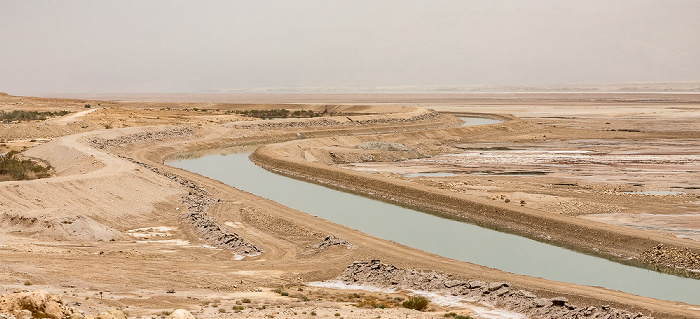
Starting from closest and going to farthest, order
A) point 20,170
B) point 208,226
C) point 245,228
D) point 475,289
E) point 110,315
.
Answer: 1. point 110,315
2. point 475,289
3. point 208,226
4. point 245,228
5. point 20,170

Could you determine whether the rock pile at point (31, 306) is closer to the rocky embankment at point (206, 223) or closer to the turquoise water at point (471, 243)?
the rocky embankment at point (206, 223)

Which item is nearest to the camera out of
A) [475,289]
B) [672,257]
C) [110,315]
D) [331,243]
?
[110,315]

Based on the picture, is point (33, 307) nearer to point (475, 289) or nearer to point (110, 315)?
point (110, 315)

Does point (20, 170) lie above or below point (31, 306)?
below

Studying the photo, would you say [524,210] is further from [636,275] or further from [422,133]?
[422,133]

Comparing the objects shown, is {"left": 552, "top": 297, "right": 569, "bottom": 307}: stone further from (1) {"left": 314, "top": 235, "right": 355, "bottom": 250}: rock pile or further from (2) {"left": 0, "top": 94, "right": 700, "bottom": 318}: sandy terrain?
(1) {"left": 314, "top": 235, "right": 355, "bottom": 250}: rock pile

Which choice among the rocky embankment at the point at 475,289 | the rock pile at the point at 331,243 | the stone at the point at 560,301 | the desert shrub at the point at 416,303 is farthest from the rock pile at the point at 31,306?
the rock pile at the point at 331,243

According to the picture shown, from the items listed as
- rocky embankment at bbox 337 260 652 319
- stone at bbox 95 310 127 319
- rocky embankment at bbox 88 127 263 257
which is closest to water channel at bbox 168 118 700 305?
rocky embankment at bbox 337 260 652 319

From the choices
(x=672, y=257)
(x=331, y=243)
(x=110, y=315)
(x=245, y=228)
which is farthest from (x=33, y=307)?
(x=672, y=257)

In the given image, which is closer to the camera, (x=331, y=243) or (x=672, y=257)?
(x=672, y=257)
